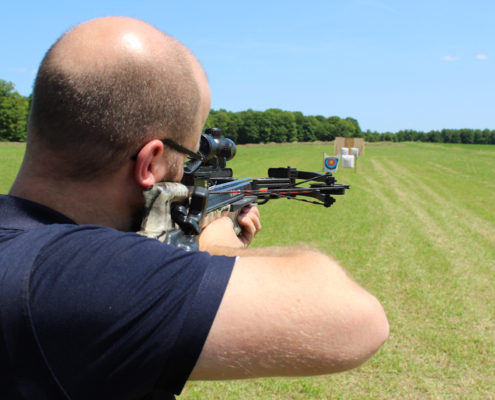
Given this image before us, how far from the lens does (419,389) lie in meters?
3.75

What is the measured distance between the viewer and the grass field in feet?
12.3

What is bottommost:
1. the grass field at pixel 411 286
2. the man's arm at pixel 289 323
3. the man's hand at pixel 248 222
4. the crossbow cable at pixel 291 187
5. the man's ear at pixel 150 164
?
the grass field at pixel 411 286

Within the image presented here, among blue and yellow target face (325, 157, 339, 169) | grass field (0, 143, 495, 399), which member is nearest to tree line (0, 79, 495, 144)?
blue and yellow target face (325, 157, 339, 169)

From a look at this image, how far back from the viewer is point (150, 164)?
4.01 ft

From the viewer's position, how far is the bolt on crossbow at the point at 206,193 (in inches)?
52.7

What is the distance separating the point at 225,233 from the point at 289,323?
141 cm

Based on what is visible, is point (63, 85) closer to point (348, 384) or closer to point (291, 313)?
point (291, 313)

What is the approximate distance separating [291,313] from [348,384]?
10.8ft

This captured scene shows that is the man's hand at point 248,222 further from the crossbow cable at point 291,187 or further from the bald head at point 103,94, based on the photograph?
the bald head at point 103,94

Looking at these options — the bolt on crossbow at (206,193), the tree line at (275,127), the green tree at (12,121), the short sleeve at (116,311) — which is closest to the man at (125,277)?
the short sleeve at (116,311)

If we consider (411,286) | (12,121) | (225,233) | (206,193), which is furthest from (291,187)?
(12,121)

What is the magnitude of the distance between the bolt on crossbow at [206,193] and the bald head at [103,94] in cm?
22

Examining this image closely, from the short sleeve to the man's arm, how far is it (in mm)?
43

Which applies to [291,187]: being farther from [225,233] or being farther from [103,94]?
[103,94]
